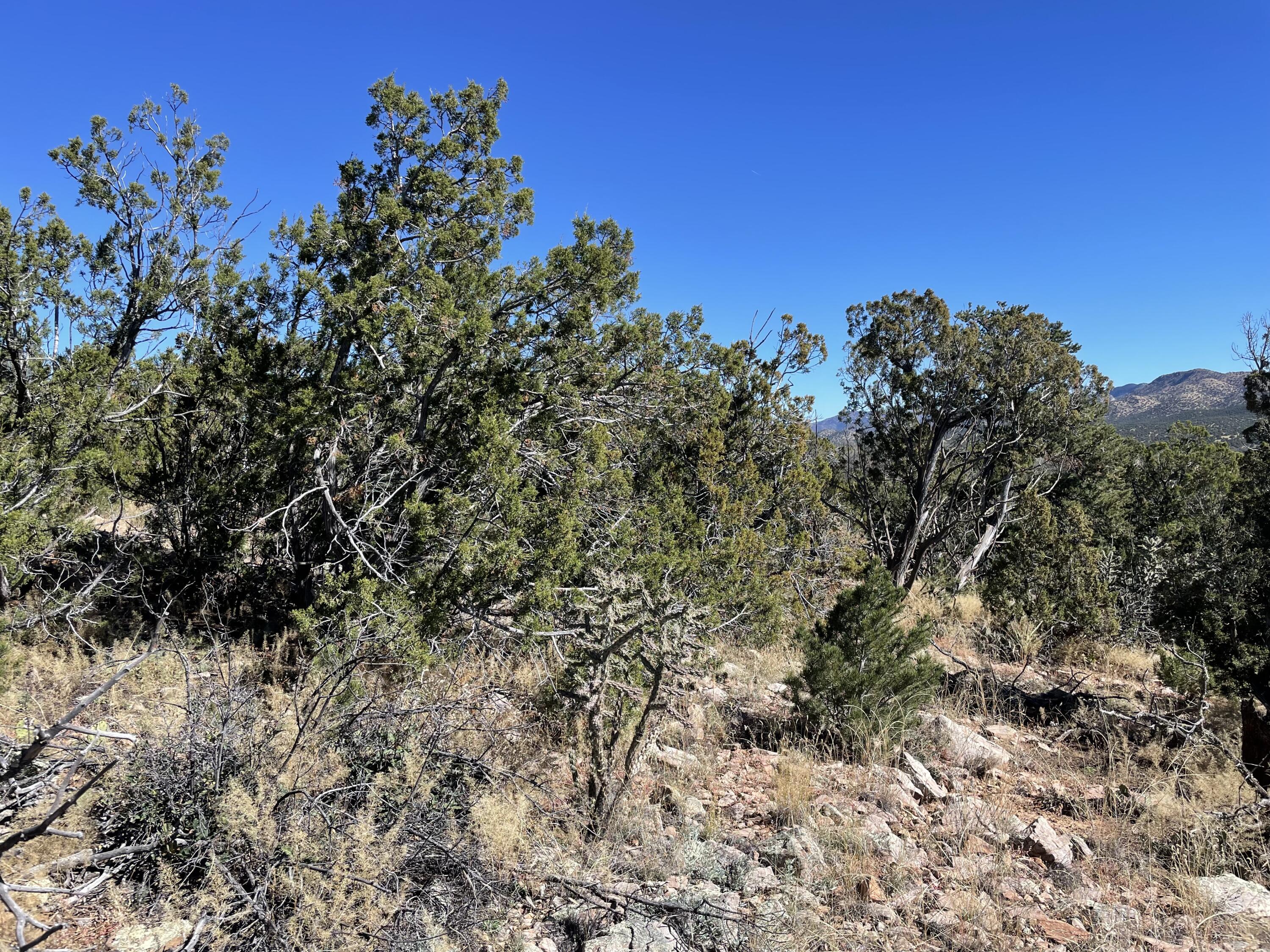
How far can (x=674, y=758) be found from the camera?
186 inches

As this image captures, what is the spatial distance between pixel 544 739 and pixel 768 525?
16.2ft

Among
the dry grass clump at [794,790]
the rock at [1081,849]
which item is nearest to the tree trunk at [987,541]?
the rock at [1081,849]

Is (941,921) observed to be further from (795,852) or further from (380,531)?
(380,531)

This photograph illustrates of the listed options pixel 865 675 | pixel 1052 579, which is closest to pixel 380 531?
pixel 865 675

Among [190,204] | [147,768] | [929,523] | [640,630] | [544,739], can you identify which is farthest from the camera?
[929,523]

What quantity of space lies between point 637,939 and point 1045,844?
2.65 metres

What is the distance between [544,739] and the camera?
15.1 feet

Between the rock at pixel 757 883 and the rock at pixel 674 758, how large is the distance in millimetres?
1169

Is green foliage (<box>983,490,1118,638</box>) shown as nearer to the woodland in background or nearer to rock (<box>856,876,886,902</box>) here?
the woodland in background

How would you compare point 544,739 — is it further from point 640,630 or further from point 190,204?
point 190,204

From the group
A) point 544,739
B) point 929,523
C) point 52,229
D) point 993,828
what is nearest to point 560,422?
point 544,739

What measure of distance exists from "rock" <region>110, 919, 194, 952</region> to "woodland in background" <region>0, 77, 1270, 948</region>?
17cm

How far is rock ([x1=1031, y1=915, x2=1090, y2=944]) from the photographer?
121 inches

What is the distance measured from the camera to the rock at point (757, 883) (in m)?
3.26
